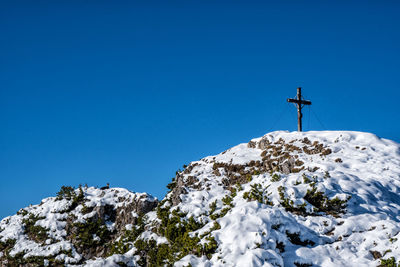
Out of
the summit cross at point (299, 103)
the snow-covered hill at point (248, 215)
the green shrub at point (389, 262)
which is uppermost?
the summit cross at point (299, 103)

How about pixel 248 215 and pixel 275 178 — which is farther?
pixel 275 178

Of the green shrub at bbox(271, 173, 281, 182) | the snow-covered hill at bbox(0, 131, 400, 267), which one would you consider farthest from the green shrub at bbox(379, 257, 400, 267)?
the green shrub at bbox(271, 173, 281, 182)

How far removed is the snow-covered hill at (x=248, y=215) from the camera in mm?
12414

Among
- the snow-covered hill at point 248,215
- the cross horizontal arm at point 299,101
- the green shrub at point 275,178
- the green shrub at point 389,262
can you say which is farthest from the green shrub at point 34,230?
the cross horizontal arm at point 299,101

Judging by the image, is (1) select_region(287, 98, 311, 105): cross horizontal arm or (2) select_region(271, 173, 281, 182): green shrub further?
(1) select_region(287, 98, 311, 105): cross horizontal arm

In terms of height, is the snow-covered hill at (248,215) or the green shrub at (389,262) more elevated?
the snow-covered hill at (248,215)

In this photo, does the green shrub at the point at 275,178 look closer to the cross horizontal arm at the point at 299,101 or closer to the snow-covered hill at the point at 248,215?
the snow-covered hill at the point at 248,215

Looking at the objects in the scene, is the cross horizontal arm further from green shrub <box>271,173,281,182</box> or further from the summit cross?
green shrub <box>271,173,281,182</box>

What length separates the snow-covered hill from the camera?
1241cm

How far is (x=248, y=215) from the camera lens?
13.5m

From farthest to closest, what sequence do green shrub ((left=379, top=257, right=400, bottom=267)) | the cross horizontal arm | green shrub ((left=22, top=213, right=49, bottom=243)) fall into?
1. the cross horizontal arm
2. green shrub ((left=22, top=213, right=49, bottom=243))
3. green shrub ((left=379, top=257, right=400, bottom=267))

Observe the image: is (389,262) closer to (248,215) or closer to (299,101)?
(248,215)

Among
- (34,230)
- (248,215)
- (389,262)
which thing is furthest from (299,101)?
(34,230)

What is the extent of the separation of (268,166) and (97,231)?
13595 millimetres
